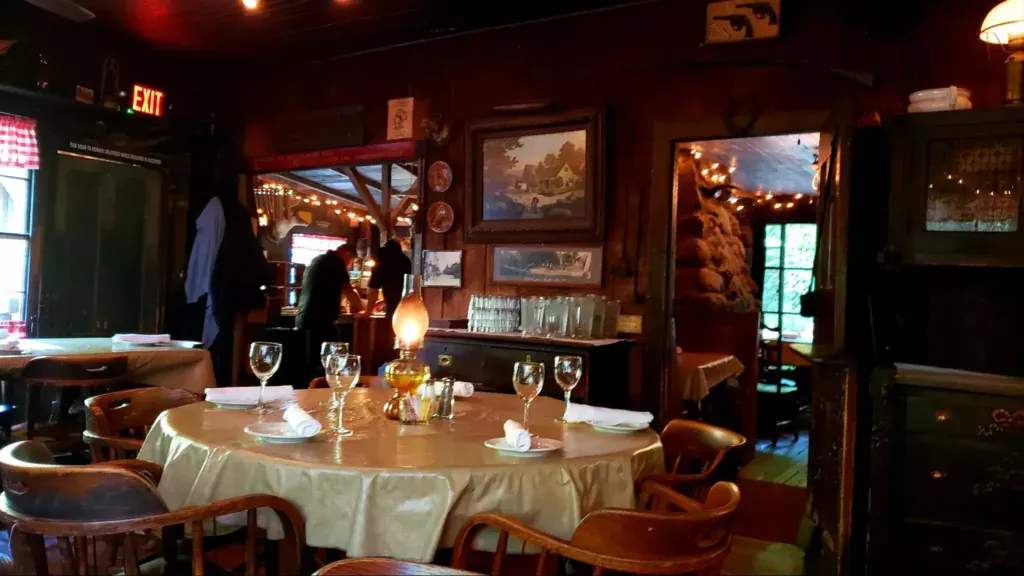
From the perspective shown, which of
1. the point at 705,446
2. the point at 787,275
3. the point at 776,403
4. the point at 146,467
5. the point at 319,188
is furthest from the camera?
the point at 319,188

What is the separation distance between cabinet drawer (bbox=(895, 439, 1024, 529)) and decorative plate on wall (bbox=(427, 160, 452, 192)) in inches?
131

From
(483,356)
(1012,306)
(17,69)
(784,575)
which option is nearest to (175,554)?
(483,356)

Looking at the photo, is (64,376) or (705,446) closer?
(705,446)

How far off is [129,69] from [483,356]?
12.9 ft

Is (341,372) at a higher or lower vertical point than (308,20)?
lower

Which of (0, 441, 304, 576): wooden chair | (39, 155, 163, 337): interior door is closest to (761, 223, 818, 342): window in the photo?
(39, 155, 163, 337): interior door

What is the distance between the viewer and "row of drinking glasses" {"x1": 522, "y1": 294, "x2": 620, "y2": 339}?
4.06 metres

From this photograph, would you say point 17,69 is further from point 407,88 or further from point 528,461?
point 528,461

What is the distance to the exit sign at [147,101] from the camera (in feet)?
18.7

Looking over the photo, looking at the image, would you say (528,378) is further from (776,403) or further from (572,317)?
(776,403)

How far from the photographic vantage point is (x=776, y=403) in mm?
6977

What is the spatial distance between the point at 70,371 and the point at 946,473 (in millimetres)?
3819

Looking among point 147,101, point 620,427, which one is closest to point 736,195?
point 147,101

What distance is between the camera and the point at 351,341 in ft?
22.5
